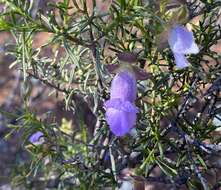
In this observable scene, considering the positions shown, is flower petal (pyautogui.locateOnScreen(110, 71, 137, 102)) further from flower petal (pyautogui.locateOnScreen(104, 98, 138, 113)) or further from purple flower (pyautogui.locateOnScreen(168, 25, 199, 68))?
purple flower (pyautogui.locateOnScreen(168, 25, 199, 68))

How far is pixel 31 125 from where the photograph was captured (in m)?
1.41

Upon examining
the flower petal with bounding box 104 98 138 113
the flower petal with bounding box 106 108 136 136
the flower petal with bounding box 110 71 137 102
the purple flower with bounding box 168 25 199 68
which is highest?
the purple flower with bounding box 168 25 199 68

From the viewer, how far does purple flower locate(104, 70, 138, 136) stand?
3.50 feet

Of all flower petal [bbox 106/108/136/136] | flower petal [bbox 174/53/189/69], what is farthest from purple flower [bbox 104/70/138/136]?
flower petal [bbox 174/53/189/69]

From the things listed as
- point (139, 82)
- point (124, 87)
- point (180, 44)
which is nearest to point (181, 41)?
point (180, 44)

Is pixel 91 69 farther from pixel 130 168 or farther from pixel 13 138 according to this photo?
pixel 13 138

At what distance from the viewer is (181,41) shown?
1.07m

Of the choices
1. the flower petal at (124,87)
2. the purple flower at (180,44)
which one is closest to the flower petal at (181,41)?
the purple flower at (180,44)

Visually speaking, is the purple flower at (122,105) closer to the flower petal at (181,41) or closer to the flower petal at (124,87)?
the flower petal at (124,87)

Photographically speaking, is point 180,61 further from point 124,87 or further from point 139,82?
point 139,82

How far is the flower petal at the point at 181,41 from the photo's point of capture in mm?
1058

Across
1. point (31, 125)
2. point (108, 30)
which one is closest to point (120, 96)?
point (108, 30)

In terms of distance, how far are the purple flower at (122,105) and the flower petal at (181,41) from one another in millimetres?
128

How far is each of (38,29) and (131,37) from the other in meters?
0.28
